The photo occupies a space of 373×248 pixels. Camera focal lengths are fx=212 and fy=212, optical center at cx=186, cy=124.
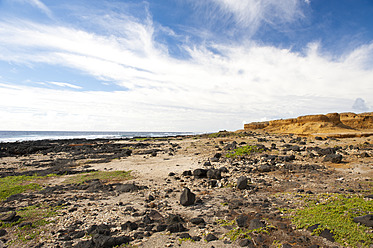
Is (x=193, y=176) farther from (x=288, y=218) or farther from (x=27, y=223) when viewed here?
(x=27, y=223)

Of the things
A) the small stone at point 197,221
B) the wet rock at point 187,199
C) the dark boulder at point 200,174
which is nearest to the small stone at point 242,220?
the small stone at point 197,221

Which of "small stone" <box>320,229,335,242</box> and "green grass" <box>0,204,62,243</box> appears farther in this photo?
"green grass" <box>0,204,62,243</box>

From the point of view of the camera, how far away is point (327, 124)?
34719 mm

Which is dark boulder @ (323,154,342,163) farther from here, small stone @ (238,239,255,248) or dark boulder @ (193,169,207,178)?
small stone @ (238,239,255,248)

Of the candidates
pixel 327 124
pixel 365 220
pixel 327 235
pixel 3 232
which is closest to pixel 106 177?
pixel 3 232

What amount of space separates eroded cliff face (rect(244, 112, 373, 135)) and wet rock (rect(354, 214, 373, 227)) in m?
30.6

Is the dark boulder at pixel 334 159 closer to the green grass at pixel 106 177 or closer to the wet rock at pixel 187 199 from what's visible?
the wet rock at pixel 187 199

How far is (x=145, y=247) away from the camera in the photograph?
15.9 ft

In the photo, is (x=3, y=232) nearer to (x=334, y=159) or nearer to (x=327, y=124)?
(x=334, y=159)

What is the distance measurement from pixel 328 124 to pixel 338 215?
3548 cm

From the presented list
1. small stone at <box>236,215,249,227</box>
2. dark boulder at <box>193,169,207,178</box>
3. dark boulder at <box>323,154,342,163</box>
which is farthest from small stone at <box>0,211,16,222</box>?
dark boulder at <box>323,154,342,163</box>

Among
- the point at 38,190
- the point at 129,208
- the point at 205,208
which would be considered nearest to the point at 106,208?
the point at 129,208

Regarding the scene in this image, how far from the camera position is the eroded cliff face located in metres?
33.8

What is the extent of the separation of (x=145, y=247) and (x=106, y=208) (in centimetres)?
297
